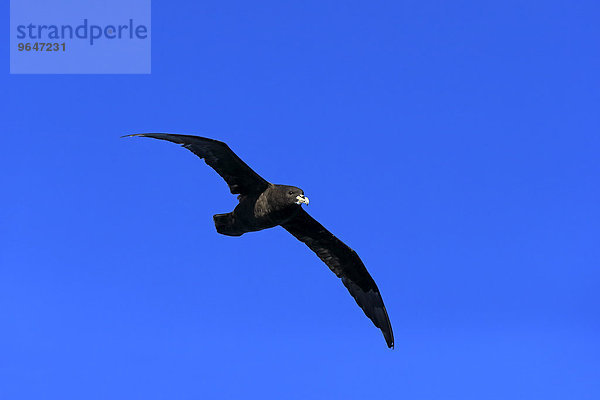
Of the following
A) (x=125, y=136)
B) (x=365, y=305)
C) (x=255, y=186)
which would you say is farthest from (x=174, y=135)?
(x=365, y=305)

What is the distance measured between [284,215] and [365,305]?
5473mm

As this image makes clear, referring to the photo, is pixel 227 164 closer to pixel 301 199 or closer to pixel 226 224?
pixel 226 224

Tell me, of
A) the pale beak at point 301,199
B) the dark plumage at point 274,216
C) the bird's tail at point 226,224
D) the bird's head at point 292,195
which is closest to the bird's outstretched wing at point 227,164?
the dark plumage at point 274,216

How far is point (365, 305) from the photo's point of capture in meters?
20.5

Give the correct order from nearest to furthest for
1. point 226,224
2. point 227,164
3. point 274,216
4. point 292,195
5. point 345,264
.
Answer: point 292,195, point 274,216, point 227,164, point 226,224, point 345,264

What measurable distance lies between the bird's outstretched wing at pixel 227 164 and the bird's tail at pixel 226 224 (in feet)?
2.21

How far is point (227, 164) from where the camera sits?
16469 millimetres

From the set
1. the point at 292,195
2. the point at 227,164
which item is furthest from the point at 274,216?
the point at 227,164

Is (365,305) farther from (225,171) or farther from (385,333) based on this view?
(225,171)

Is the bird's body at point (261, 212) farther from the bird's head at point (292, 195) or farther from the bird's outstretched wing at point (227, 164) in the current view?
the bird's outstretched wing at point (227, 164)

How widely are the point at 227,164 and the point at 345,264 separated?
509 cm

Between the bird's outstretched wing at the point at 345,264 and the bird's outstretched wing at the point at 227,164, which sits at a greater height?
the bird's outstretched wing at the point at 227,164

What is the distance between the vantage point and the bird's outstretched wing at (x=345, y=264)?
61.9 feet

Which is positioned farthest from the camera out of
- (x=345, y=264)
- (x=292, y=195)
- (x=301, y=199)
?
(x=345, y=264)
